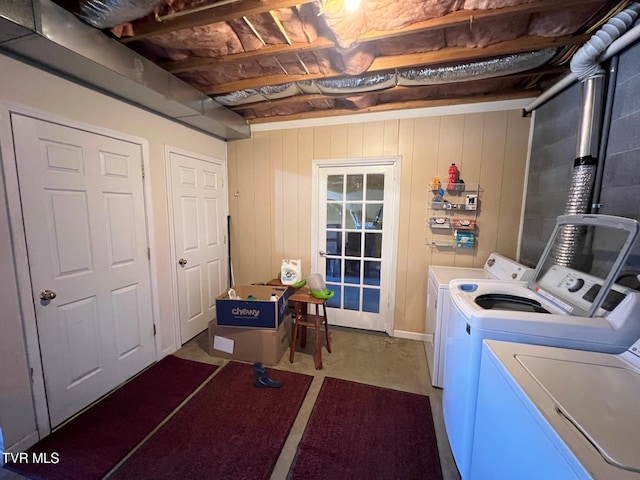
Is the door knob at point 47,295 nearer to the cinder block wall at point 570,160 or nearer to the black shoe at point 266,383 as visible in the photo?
the black shoe at point 266,383

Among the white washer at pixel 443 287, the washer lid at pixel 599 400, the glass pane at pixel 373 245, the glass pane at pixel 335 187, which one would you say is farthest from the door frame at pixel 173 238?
the washer lid at pixel 599 400

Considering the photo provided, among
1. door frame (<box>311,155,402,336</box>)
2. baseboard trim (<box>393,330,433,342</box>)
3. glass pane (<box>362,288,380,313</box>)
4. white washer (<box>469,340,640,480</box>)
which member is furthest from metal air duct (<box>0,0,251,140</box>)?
baseboard trim (<box>393,330,433,342</box>)

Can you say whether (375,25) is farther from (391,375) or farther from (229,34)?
(391,375)

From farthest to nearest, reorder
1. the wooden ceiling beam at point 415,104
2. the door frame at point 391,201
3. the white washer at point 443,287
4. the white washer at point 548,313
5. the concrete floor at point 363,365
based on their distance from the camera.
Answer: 1. the door frame at point 391,201
2. the wooden ceiling beam at point 415,104
3. the white washer at point 443,287
4. the concrete floor at point 363,365
5. the white washer at point 548,313

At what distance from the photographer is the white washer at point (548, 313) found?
1024 mm

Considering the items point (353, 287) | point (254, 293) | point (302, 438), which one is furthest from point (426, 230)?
point (302, 438)

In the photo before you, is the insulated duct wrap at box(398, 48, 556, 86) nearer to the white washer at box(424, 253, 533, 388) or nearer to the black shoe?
the white washer at box(424, 253, 533, 388)

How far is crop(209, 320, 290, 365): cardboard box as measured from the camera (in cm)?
229

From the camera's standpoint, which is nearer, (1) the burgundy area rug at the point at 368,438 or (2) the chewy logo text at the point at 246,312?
(1) the burgundy area rug at the point at 368,438

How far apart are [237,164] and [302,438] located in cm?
283

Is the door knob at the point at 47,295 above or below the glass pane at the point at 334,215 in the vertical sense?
below

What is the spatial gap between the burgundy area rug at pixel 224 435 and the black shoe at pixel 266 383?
30 millimetres

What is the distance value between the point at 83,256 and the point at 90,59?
4.04 feet

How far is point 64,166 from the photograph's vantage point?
162cm
